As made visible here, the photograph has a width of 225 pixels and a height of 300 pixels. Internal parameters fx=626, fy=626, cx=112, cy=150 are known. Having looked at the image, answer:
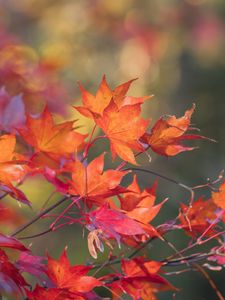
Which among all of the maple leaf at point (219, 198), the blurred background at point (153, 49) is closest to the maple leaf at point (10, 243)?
the maple leaf at point (219, 198)

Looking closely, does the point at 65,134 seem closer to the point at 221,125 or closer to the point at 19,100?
the point at 19,100

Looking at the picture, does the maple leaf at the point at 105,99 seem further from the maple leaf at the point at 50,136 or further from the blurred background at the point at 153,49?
the blurred background at the point at 153,49

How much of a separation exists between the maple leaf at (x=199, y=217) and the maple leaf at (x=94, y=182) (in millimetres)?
154

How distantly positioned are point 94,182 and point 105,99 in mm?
107

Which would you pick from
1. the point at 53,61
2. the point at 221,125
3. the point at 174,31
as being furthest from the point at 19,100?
the point at 174,31

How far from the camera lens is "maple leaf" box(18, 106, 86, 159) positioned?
0.84 meters

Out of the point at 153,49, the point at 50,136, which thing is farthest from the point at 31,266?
the point at 153,49

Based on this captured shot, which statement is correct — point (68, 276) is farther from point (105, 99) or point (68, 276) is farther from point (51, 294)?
point (105, 99)

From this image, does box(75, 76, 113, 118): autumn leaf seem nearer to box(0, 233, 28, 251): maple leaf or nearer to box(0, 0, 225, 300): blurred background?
box(0, 233, 28, 251): maple leaf

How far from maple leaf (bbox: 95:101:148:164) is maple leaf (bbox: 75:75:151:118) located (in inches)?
0.6

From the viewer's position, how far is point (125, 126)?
2.54 feet

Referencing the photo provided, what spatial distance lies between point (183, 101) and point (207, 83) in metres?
0.18

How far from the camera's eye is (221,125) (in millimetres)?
3533

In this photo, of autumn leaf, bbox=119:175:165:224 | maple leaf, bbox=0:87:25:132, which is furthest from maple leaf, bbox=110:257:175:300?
maple leaf, bbox=0:87:25:132
